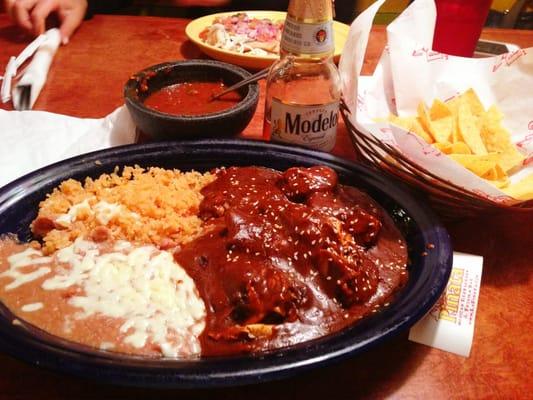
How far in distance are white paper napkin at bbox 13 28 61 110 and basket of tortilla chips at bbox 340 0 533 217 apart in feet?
4.21

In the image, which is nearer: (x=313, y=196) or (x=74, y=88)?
(x=313, y=196)

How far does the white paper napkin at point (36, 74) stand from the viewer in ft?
6.55

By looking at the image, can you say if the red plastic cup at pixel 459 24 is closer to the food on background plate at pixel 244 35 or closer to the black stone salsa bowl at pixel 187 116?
the food on background plate at pixel 244 35

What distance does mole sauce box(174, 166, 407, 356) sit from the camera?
3.47 feet

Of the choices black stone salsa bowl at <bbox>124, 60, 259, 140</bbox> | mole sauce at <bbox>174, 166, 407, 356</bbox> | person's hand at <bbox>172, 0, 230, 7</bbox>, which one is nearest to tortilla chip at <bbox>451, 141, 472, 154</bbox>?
mole sauce at <bbox>174, 166, 407, 356</bbox>

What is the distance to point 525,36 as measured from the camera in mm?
2857

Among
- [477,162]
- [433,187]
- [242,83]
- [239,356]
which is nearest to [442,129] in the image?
[477,162]

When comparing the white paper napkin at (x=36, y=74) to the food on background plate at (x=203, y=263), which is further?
the white paper napkin at (x=36, y=74)

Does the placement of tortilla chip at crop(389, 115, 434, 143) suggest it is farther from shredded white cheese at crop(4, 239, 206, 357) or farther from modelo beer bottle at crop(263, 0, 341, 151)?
shredded white cheese at crop(4, 239, 206, 357)

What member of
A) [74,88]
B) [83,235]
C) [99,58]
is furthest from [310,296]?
[99,58]

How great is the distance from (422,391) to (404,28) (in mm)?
1298

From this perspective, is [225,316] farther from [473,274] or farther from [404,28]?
[404,28]

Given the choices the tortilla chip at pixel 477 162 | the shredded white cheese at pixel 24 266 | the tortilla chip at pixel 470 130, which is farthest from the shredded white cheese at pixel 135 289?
the tortilla chip at pixel 470 130

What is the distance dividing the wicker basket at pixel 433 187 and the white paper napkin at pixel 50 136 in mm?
870
